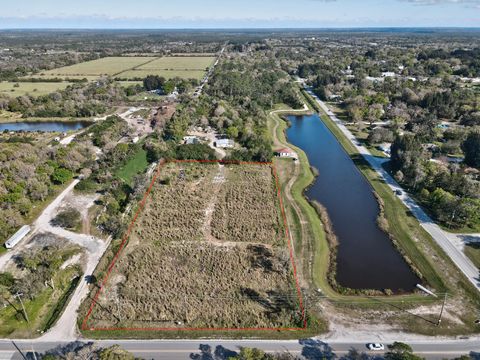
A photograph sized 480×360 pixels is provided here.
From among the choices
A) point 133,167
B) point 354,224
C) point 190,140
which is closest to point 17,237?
point 133,167

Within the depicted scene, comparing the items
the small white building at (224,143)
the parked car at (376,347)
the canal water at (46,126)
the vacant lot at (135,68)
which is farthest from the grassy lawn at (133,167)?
the vacant lot at (135,68)

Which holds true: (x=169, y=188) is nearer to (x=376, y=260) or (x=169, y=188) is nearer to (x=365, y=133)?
(x=376, y=260)

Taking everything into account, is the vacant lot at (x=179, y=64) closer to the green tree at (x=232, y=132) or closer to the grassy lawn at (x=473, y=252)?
the green tree at (x=232, y=132)

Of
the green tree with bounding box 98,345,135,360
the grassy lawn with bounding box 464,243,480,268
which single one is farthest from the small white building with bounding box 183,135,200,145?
the grassy lawn with bounding box 464,243,480,268

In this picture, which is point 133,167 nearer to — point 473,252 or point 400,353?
point 400,353

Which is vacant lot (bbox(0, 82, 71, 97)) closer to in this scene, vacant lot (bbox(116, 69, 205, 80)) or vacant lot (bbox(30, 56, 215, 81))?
vacant lot (bbox(30, 56, 215, 81))
